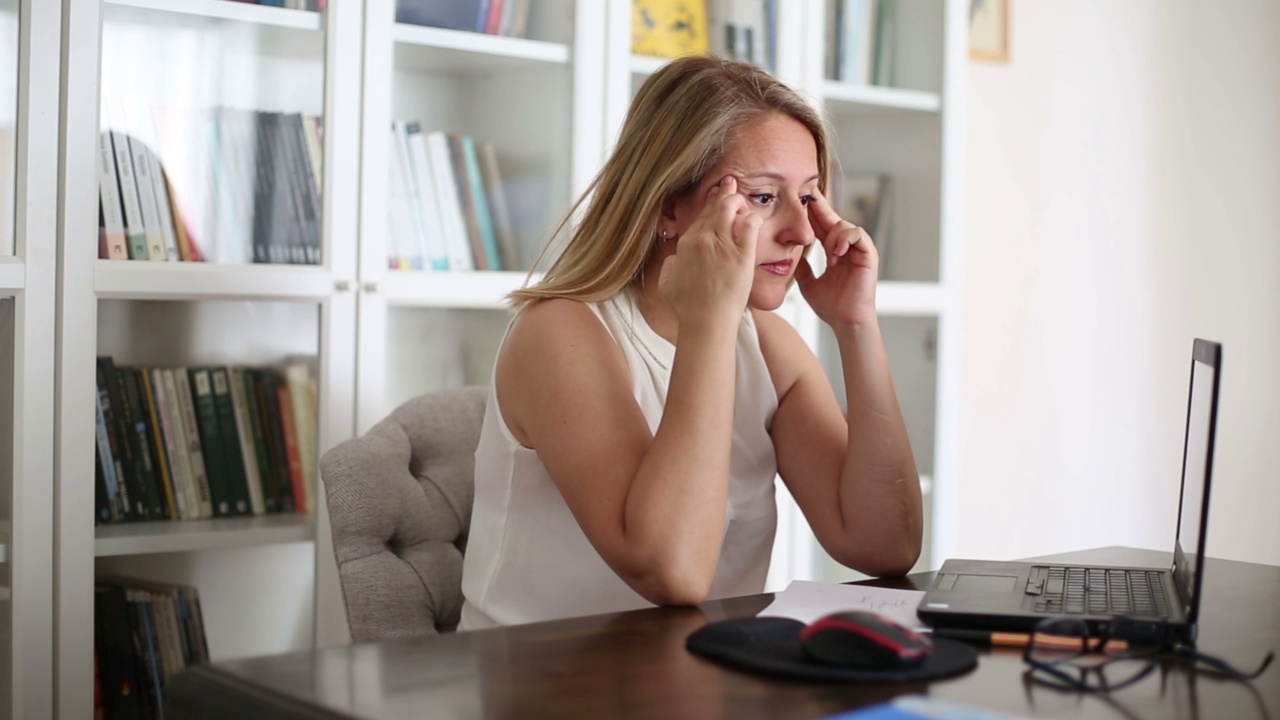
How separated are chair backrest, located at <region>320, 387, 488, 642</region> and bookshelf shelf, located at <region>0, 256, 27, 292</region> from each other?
1.79 feet

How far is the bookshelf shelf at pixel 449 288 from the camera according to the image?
2.18 m

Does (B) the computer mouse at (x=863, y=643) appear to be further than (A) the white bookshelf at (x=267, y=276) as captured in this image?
No

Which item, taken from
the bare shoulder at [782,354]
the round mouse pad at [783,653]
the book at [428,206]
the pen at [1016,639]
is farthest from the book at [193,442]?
the pen at [1016,639]

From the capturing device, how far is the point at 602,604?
1536mm

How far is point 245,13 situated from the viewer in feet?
6.86

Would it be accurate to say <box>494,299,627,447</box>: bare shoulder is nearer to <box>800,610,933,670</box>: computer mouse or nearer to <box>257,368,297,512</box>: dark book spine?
<box>800,610,933,670</box>: computer mouse

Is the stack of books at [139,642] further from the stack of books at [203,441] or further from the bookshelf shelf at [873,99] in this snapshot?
the bookshelf shelf at [873,99]

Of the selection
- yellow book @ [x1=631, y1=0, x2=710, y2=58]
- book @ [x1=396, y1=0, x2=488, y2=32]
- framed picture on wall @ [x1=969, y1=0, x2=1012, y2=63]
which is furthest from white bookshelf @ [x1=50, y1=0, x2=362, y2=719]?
framed picture on wall @ [x1=969, y1=0, x2=1012, y2=63]

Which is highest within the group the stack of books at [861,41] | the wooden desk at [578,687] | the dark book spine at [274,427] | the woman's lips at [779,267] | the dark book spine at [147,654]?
the stack of books at [861,41]

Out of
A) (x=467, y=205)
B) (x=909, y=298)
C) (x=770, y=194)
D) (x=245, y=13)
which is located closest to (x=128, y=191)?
(x=245, y=13)

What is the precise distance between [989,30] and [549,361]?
2202 mm

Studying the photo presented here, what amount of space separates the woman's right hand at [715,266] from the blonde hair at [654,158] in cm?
13

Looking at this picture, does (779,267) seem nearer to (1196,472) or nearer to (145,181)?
(1196,472)

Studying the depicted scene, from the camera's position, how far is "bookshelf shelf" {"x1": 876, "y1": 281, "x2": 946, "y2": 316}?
2768 mm
